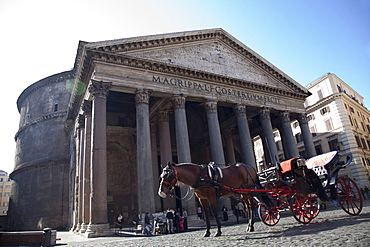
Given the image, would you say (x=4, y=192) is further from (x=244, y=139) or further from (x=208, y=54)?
(x=244, y=139)

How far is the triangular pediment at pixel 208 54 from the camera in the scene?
14609 mm

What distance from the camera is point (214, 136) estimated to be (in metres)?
Answer: 15.8

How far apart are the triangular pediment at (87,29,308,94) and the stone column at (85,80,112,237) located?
2348mm

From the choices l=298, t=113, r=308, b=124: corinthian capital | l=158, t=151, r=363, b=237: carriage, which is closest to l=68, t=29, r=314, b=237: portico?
l=298, t=113, r=308, b=124: corinthian capital

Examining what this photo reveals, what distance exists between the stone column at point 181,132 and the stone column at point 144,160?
74.7 inches

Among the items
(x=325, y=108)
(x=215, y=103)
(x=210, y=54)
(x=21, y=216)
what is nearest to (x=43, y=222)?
(x=21, y=216)

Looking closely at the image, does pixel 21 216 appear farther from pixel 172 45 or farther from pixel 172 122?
pixel 172 45

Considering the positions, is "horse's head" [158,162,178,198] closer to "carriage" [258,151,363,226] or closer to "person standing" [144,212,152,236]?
"carriage" [258,151,363,226]

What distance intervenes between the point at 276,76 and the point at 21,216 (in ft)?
86.2

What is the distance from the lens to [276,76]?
20562 mm

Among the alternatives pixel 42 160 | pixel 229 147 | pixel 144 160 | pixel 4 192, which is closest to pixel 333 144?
pixel 229 147

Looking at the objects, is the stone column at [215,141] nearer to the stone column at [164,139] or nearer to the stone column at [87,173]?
the stone column at [164,139]

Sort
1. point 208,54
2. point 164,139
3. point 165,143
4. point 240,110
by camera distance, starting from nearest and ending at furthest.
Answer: point 165,143 → point 164,139 → point 240,110 → point 208,54

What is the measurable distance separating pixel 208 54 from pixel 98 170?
10773 mm
